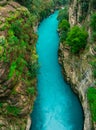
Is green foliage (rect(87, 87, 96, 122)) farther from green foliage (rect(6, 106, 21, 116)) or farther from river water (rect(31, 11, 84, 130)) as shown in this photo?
green foliage (rect(6, 106, 21, 116))

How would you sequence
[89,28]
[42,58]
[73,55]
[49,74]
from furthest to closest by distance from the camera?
1. [42,58]
2. [49,74]
3. [73,55]
4. [89,28]

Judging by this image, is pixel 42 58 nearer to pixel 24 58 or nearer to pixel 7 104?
Result: pixel 24 58

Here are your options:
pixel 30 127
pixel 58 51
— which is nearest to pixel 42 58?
pixel 58 51

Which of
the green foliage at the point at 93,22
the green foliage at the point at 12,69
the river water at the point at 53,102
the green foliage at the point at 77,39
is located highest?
the green foliage at the point at 93,22

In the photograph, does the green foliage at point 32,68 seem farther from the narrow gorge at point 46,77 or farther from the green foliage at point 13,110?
the green foliage at point 13,110

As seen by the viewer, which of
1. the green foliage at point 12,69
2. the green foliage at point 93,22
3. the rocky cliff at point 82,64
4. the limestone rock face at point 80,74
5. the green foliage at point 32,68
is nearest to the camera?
the green foliage at point 12,69

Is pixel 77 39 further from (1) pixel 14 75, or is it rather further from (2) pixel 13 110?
(2) pixel 13 110

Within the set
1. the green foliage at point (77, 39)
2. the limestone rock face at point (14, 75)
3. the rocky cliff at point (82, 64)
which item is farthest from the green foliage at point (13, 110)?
the green foliage at point (77, 39)
